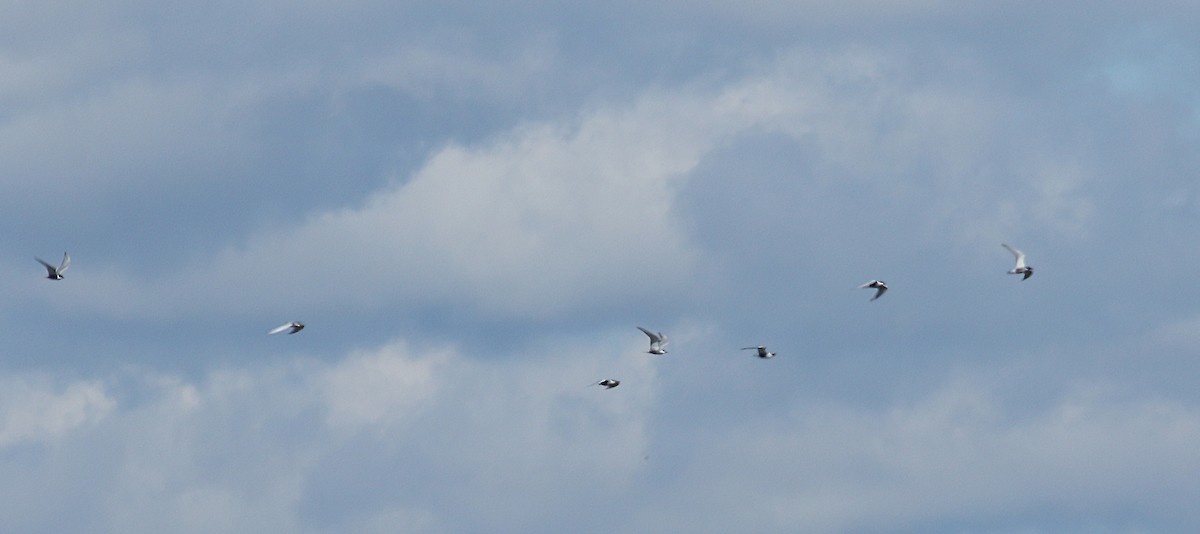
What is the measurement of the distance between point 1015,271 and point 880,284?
11160 mm

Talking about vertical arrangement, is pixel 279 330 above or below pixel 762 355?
below

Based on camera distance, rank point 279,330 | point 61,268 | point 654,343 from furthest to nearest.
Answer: point 654,343, point 61,268, point 279,330

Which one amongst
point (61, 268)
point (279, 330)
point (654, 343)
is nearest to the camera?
point (279, 330)

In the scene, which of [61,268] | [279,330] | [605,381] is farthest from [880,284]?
[61,268]

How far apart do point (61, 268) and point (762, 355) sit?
52.6m

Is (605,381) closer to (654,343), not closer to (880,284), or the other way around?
(654,343)

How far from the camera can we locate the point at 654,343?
139 metres

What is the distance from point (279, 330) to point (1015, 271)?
53.6m

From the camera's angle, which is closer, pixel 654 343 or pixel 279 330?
pixel 279 330

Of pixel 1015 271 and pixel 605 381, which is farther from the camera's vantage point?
pixel 605 381

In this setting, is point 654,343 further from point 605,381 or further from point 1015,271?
point 1015,271

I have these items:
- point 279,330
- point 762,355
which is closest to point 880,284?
point 762,355

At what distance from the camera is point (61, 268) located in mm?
128250

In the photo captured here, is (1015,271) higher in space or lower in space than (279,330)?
higher
